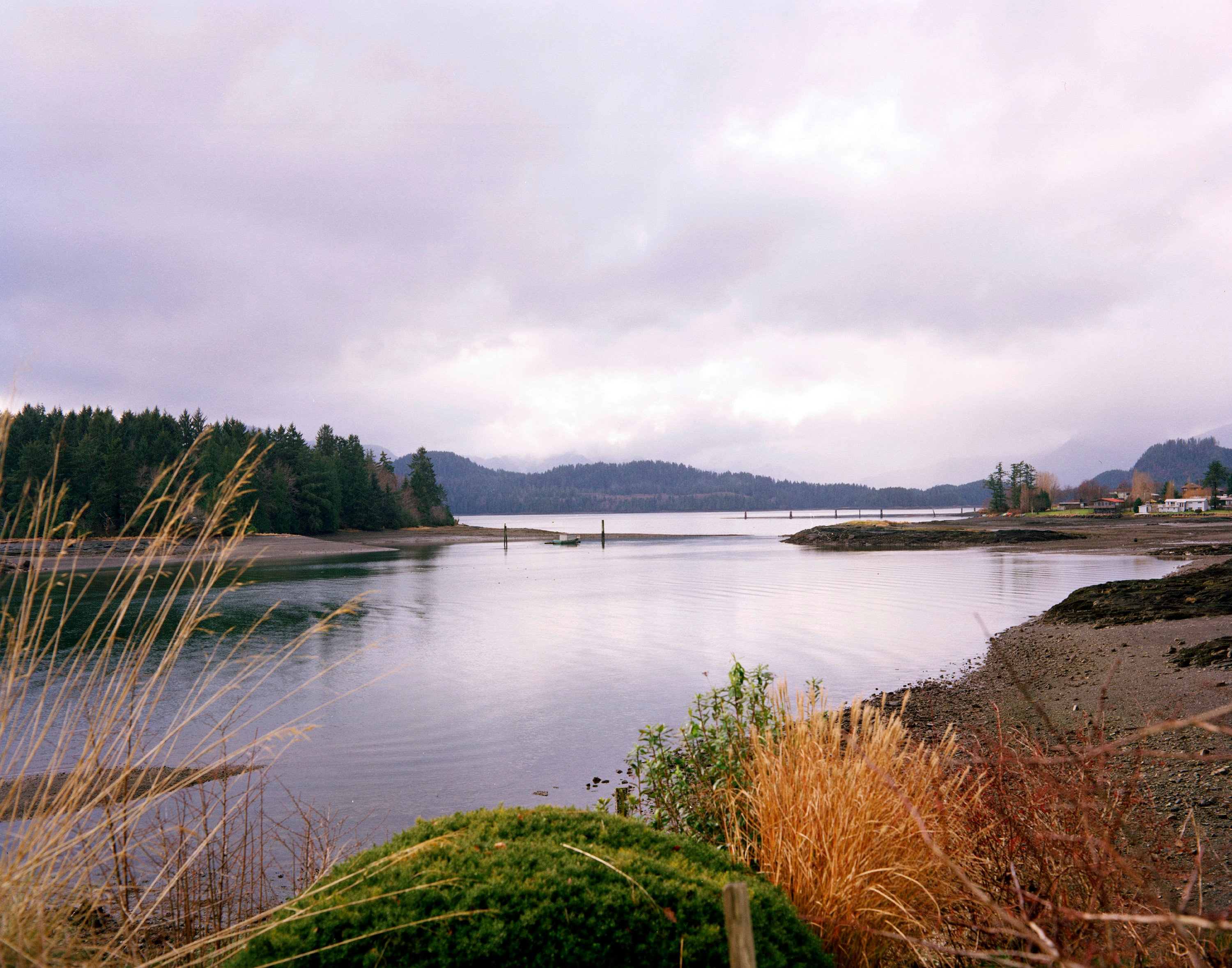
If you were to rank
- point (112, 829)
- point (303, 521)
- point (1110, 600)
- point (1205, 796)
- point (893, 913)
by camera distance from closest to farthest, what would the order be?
point (112, 829), point (893, 913), point (1205, 796), point (1110, 600), point (303, 521)

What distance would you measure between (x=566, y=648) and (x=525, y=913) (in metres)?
17.3

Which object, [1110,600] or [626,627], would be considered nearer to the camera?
[1110,600]

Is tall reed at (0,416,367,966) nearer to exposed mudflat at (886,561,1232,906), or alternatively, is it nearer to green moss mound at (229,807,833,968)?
green moss mound at (229,807,833,968)

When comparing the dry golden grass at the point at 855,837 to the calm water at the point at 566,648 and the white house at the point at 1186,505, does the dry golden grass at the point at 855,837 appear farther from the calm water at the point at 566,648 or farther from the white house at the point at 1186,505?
the white house at the point at 1186,505

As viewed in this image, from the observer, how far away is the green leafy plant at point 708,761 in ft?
17.5

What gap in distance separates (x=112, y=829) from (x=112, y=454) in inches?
2432

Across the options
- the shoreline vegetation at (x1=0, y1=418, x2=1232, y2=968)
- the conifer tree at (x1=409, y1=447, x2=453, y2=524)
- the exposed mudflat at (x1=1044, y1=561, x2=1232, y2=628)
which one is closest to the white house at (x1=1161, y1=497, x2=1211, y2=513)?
the exposed mudflat at (x1=1044, y1=561, x2=1232, y2=628)

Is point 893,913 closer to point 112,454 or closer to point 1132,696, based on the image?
point 1132,696

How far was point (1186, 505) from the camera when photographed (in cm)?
9700

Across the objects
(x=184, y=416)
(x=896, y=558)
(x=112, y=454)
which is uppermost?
(x=184, y=416)

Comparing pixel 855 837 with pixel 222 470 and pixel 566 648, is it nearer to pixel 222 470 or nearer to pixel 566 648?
pixel 566 648

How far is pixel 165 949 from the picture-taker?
459cm

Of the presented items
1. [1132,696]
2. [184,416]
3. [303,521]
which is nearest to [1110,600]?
[1132,696]

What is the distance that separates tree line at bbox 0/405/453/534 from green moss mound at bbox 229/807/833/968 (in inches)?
1472
